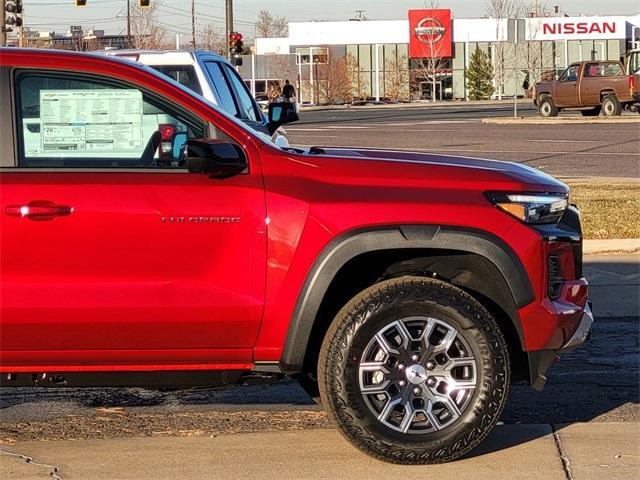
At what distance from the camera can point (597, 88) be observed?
40781 mm

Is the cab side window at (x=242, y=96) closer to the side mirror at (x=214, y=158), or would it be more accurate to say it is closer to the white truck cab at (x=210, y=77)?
the white truck cab at (x=210, y=77)

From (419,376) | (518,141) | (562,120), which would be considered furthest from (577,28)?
(419,376)

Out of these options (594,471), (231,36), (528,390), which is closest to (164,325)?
(594,471)

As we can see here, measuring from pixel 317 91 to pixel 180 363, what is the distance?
7882 cm

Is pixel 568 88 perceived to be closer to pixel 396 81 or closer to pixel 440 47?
pixel 396 81

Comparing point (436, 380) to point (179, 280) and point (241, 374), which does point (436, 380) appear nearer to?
point (241, 374)

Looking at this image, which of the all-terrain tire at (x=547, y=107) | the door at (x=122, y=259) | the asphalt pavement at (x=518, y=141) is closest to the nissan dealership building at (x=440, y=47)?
the all-terrain tire at (x=547, y=107)

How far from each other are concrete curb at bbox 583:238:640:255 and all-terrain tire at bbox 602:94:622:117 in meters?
29.9

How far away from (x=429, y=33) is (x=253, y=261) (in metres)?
82.3

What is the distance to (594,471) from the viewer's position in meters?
5.16

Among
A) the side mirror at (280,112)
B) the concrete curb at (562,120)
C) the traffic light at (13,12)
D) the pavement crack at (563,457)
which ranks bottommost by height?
→ the pavement crack at (563,457)

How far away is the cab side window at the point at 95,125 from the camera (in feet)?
17.1

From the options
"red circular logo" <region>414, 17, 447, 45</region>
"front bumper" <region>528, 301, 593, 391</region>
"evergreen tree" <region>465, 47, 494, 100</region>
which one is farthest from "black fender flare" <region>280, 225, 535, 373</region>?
"red circular logo" <region>414, 17, 447, 45</region>

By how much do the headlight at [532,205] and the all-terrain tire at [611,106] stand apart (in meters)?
36.5
